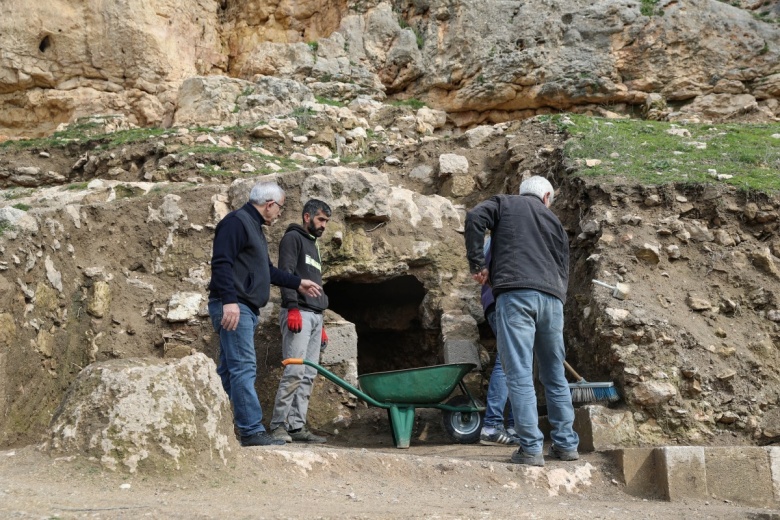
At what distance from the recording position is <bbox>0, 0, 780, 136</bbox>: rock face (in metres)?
13.7

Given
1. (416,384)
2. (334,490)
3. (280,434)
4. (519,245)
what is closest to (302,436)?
(280,434)

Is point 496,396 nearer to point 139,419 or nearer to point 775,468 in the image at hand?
point 775,468

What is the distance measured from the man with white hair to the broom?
0.68 metres

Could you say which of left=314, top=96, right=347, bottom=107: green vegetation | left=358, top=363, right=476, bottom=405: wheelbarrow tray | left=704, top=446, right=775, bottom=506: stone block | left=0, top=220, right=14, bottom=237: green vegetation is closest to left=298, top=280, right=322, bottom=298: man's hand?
left=358, top=363, right=476, bottom=405: wheelbarrow tray

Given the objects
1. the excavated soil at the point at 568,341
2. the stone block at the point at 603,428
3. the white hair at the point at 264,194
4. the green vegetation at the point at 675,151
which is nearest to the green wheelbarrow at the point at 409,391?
the excavated soil at the point at 568,341

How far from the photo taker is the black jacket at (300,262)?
575 cm

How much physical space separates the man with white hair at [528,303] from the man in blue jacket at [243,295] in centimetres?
139

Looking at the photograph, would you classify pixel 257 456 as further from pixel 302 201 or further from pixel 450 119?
pixel 450 119

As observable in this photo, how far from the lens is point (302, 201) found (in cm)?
730

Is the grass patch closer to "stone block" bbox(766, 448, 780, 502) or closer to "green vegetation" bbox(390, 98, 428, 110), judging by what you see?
"green vegetation" bbox(390, 98, 428, 110)

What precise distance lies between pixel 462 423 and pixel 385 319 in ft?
9.22

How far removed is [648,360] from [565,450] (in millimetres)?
1182

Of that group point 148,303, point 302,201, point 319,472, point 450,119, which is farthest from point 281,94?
point 319,472

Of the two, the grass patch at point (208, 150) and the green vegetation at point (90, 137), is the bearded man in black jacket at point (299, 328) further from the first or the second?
the green vegetation at point (90, 137)
